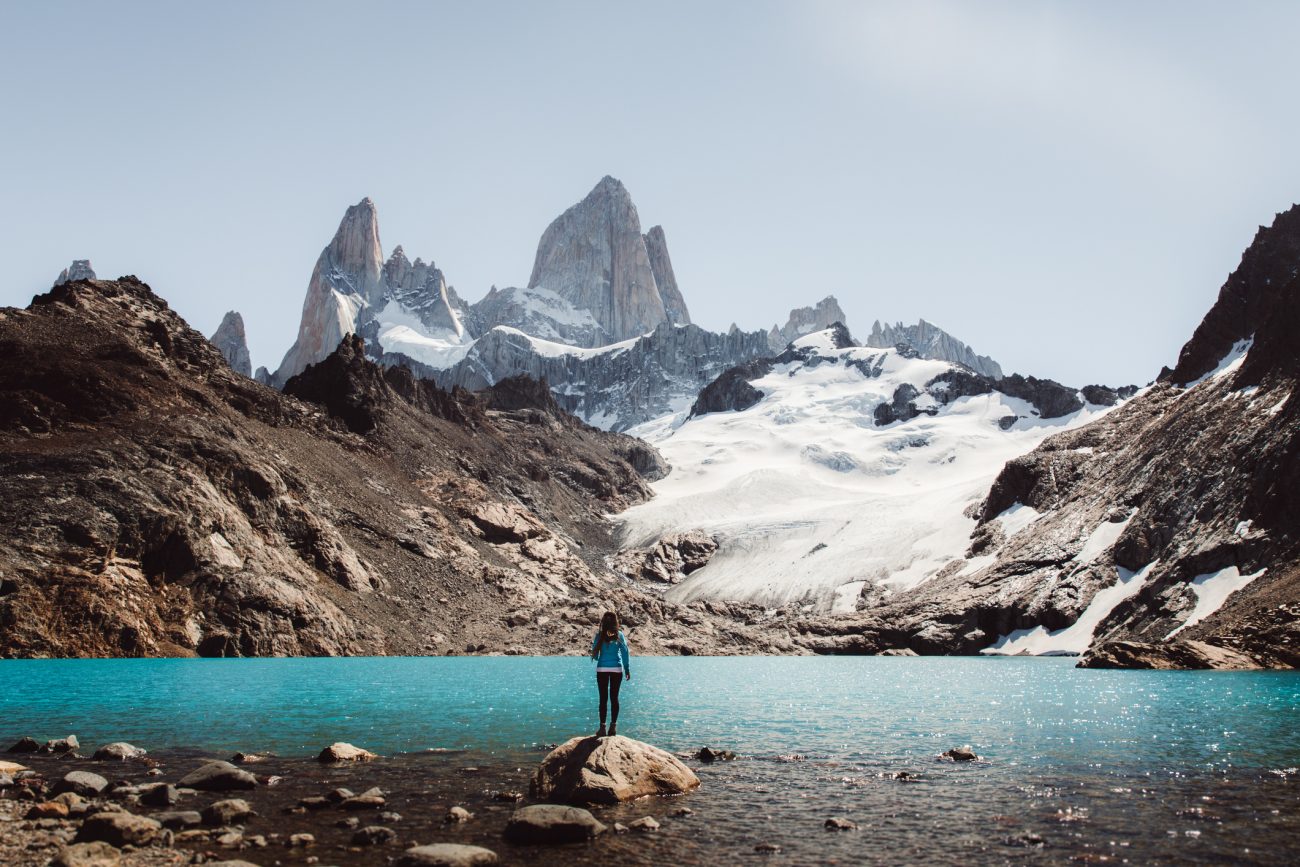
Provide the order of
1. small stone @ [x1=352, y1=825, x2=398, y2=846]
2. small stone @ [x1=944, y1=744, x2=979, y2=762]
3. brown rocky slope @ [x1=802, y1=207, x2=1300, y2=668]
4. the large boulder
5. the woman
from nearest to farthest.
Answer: small stone @ [x1=352, y1=825, x2=398, y2=846] → the large boulder → the woman → small stone @ [x1=944, y1=744, x2=979, y2=762] → brown rocky slope @ [x1=802, y1=207, x2=1300, y2=668]

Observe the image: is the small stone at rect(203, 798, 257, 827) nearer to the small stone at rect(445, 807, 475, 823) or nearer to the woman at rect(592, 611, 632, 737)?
the small stone at rect(445, 807, 475, 823)

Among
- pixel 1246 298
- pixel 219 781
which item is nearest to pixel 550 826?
pixel 219 781

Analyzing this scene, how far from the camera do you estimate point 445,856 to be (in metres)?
14.6

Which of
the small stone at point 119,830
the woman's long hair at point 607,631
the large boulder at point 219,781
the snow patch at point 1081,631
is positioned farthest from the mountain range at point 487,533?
the small stone at point 119,830

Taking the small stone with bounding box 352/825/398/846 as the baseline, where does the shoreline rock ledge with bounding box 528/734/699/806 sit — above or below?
above

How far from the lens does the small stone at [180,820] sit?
55.2ft

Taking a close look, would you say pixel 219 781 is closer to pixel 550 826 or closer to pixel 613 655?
pixel 550 826

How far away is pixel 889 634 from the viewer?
125 metres

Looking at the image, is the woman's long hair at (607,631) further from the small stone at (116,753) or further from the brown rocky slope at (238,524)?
the brown rocky slope at (238,524)

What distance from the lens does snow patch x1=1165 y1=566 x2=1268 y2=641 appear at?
90.1m

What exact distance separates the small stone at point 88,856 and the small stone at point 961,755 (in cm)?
2041

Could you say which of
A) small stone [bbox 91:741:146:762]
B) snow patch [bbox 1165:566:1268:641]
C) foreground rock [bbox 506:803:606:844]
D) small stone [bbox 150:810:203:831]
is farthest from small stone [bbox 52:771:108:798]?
snow patch [bbox 1165:566:1268:641]

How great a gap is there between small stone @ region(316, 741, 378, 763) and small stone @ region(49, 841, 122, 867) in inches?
414

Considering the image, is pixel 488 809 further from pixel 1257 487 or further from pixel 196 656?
pixel 1257 487
